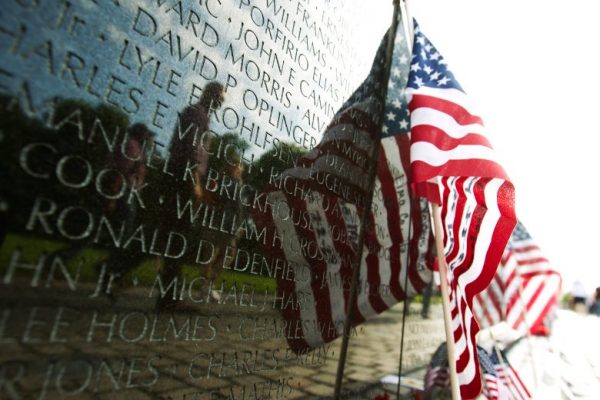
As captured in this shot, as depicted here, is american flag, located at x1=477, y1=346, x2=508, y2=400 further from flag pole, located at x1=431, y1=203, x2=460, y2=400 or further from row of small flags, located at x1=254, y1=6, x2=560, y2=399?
flag pole, located at x1=431, y1=203, x2=460, y2=400

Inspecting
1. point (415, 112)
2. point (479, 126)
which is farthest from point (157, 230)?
point (479, 126)

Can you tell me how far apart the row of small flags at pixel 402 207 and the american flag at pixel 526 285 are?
13mm

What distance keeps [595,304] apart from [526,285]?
4593 millimetres

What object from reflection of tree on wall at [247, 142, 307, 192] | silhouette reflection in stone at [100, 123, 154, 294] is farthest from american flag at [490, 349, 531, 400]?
silhouette reflection in stone at [100, 123, 154, 294]

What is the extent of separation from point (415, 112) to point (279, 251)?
1.54 m

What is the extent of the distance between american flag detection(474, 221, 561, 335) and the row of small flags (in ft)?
0.04

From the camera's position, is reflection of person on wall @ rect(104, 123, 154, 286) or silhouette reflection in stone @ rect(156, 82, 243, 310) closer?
reflection of person on wall @ rect(104, 123, 154, 286)

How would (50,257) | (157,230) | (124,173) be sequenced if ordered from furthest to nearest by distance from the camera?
(157,230) < (124,173) < (50,257)

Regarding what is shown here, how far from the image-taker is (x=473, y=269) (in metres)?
2.66

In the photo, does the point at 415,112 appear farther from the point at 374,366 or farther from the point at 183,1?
the point at 374,366

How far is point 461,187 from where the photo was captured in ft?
9.41

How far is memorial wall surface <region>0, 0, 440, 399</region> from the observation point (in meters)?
1.40

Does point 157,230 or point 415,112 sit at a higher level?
point 415,112

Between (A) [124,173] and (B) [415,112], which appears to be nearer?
(A) [124,173]
